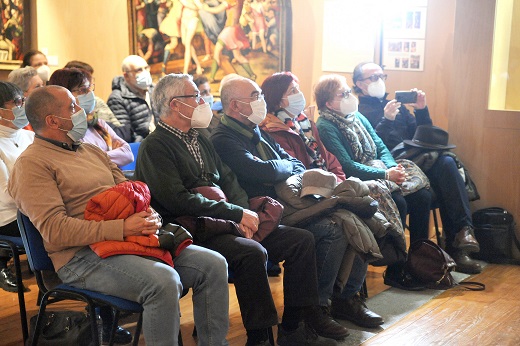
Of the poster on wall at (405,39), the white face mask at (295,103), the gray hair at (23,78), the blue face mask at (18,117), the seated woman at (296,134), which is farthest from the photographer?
the poster on wall at (405,39)

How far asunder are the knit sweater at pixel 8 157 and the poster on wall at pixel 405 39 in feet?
11.4

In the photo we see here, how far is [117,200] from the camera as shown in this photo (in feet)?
10.0

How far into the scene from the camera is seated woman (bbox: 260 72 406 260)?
4.57 meters

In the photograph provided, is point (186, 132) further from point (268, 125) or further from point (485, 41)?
point (485, 41)

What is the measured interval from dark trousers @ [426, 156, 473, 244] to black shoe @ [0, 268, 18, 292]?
2.95 meters

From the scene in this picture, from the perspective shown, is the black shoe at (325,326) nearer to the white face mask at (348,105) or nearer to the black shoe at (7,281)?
the white face mask at (348,105)

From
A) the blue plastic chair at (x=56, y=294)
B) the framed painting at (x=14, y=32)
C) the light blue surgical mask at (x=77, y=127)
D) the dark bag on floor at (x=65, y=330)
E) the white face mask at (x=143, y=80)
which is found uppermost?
the framed painting at (x=14, y=32)

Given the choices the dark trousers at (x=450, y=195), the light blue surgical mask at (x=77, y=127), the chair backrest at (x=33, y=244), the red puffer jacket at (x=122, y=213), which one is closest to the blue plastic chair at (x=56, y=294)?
the chair backrest at (x=33, y=244)

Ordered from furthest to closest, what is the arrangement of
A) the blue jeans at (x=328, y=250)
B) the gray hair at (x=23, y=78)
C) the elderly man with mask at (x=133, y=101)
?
the elderly man with mask at (x=133, y=101) < the gray hair at (x=23, y=78) < the blue jeans at (x=328, y=250)

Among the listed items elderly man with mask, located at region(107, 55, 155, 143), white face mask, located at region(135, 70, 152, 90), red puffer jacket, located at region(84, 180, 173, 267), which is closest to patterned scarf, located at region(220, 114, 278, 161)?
red puffer jacket, located at region(84, 180, 173, 267)

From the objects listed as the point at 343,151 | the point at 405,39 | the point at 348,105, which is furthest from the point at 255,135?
the point at 405,39

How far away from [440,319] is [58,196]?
2.29 metres

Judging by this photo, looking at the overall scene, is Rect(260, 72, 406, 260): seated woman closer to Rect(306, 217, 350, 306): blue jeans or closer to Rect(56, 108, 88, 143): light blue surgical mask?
Rect(306, 217, 350, 306): blue jeans

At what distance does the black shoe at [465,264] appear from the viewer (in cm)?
534
